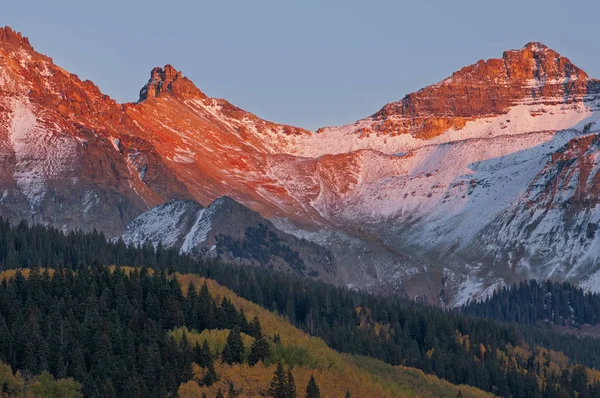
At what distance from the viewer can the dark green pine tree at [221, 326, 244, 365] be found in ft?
537

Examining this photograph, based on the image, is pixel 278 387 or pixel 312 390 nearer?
pixel 278 387

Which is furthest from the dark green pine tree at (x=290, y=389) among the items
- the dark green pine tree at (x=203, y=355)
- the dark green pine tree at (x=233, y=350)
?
the dark green pine tree at (x=233, y=350)

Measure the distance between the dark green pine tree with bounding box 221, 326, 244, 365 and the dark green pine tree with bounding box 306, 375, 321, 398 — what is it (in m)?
11.5

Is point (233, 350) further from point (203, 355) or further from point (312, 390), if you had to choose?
point (312, 390)

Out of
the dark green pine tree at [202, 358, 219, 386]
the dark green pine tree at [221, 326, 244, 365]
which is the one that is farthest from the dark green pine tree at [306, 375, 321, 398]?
the dark green pine tree at [221, 326, 244, 365]

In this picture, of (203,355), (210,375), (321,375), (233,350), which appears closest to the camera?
(210,375)

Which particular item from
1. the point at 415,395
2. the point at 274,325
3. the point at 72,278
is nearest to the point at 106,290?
the point at 72,278

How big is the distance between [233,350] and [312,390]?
14165 mm

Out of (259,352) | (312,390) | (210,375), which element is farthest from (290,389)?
(259,352)

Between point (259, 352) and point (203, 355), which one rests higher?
point (203, 355)

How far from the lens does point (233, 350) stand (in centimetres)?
16500

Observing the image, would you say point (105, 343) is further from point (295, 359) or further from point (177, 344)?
point (295, 359)

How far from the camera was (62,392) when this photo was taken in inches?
5586

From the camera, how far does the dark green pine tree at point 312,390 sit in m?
154
